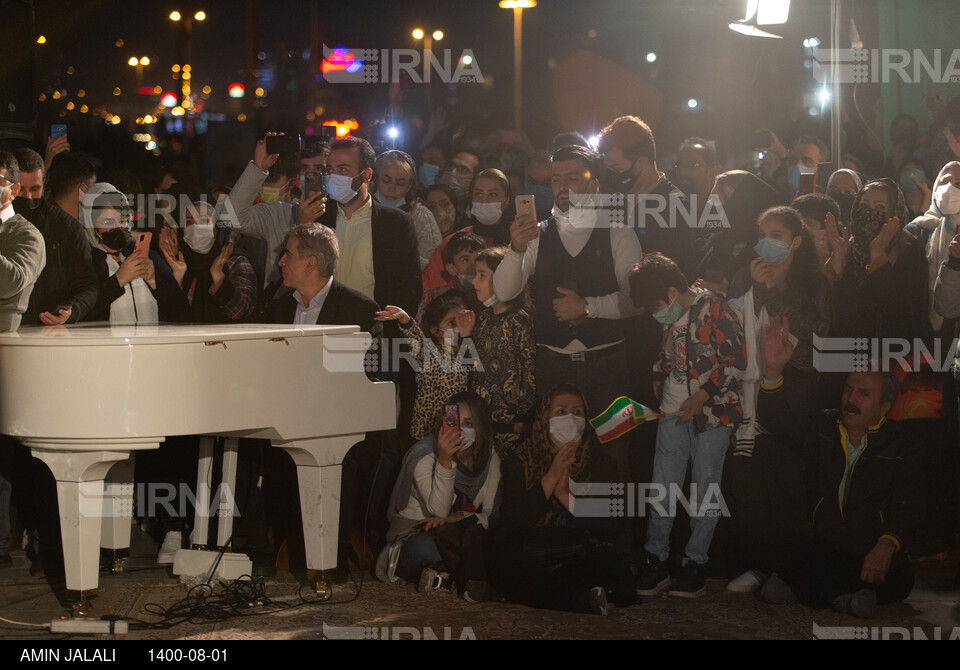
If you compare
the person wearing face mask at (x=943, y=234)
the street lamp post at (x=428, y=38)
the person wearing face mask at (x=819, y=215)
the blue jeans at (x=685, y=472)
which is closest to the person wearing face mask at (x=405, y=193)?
the street lamp post at (x=428, y=38)

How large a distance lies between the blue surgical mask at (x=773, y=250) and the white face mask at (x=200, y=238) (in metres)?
2.35

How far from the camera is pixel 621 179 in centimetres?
510

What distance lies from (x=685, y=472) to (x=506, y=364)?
0.84 metres

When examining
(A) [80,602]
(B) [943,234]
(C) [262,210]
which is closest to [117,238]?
(C) [262,210]

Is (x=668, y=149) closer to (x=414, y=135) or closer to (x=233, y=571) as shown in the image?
(x=414, y=135)

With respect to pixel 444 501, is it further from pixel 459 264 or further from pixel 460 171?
pixel 460 171

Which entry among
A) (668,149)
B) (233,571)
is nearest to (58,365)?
(233,571)

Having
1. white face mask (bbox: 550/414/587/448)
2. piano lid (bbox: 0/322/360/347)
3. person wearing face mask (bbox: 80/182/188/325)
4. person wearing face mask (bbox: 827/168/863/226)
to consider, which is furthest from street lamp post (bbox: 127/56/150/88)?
person wearing face mask (bbox: 827/168/863/226)

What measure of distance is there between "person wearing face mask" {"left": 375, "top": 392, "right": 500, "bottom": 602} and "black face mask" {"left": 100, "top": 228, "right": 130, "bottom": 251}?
163 cm

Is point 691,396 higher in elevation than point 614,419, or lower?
higher

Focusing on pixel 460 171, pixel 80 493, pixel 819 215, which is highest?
pixel 460 171

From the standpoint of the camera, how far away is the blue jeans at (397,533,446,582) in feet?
15.3
